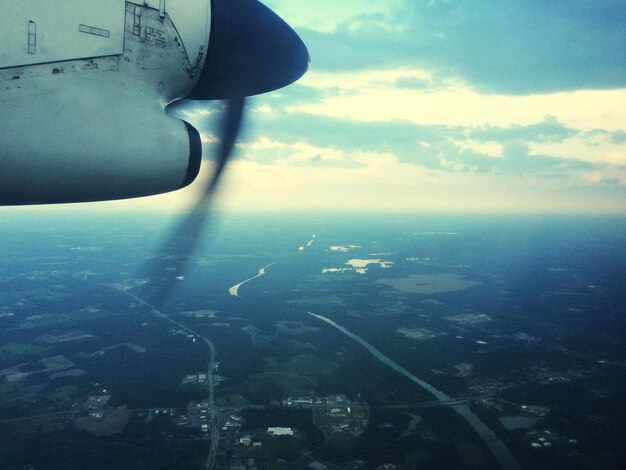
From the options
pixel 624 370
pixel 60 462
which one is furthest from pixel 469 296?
pixel 60 462

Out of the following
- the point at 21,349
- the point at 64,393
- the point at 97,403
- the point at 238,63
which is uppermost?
the point at 238,63

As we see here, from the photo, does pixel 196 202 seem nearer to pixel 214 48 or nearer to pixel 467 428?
pixel 214 48

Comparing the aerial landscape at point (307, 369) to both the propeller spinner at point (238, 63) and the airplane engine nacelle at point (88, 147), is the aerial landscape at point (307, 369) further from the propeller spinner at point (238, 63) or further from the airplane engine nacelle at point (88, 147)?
the airplane engine nacelle at point (88, 147)

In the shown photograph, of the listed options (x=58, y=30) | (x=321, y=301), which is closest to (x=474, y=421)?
(x=58, y=30)

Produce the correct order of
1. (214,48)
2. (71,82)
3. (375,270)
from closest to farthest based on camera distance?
1. (71,82)
2. (214,48)
3. (375,270)

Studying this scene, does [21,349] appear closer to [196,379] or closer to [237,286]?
[196,379]
